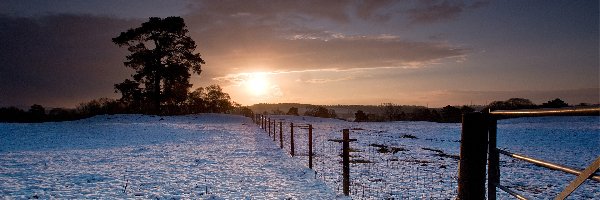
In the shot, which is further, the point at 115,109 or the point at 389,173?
the point at 115,109

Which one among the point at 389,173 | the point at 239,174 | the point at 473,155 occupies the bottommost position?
the point at 389,173

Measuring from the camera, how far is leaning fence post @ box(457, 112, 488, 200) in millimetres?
3133

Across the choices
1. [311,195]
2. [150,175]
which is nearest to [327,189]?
[311,195]

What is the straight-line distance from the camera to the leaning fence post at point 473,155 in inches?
123

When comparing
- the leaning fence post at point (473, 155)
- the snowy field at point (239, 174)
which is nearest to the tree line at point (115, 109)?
the snowy field at point (239, 174)

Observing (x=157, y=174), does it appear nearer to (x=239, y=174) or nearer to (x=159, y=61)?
(x=239, y=174)

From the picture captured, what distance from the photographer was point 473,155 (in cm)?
318

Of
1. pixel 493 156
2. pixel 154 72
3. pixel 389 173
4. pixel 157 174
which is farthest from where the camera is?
pixel 154 72

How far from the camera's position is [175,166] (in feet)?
36.9

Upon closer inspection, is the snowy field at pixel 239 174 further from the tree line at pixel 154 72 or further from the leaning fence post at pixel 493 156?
the tree line at pixel 154 72

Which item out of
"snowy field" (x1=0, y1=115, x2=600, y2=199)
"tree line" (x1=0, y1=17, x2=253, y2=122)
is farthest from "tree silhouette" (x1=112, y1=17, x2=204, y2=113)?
"snowy field" (x1=0, y1=115, x2=600, y2=199)

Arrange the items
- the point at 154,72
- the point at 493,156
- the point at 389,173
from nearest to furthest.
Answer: the point at 493,156
the point at 389,173
the point at 154,72

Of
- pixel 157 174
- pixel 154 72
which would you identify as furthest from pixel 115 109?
pixel 157 174

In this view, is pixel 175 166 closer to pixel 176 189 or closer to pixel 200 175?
pixel 200 175
